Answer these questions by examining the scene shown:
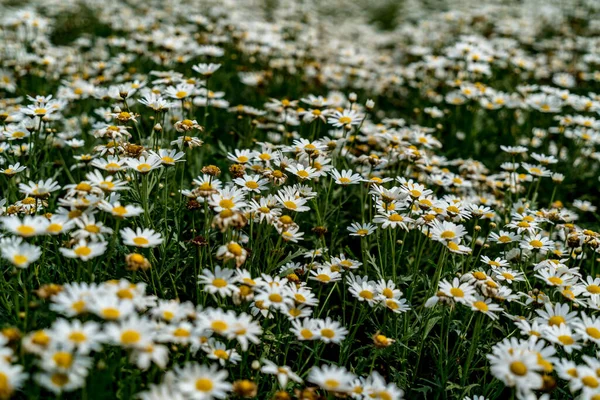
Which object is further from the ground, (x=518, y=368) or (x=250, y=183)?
(x=250, y=183)

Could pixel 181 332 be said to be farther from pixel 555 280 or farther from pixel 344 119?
pixel 344 119

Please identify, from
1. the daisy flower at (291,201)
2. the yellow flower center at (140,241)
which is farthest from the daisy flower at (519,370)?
the yellow flower center at (140,241)

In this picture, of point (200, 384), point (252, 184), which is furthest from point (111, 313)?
point (252, 184)

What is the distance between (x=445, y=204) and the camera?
369 centimetres

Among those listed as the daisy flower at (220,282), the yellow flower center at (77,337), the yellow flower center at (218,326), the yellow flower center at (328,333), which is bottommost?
the yellow flower center at (328,333)

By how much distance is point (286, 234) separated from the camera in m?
3.34

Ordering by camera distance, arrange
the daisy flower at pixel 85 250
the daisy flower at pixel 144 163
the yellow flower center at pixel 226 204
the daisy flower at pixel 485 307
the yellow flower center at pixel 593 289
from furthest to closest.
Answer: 1. the yellow flower center at pixel 593 289
2. the daisy flower at pixel 144 163
3. the yellow flower center at pixel 226 204
4. the daisy flower at pixel 485 307
5. the daisy flower at pixel 85 250

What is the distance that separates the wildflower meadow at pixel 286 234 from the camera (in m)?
2.55

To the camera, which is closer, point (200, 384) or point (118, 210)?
point (200, 384)

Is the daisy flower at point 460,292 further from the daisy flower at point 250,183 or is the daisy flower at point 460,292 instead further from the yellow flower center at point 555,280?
the daisy flower at point 250,183

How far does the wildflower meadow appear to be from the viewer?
2.55 meters

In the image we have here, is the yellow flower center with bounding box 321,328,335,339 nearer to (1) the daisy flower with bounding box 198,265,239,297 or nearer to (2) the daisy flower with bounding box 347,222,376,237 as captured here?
(1) the daisy flower with bounding box 198,265,239,297

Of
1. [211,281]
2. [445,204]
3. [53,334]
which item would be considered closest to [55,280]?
[211,281]

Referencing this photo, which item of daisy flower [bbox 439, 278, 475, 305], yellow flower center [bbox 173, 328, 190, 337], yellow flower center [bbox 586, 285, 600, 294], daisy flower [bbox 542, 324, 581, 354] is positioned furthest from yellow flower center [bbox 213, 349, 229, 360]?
yellow flower center [bbox 586, 285, 600, 294]
